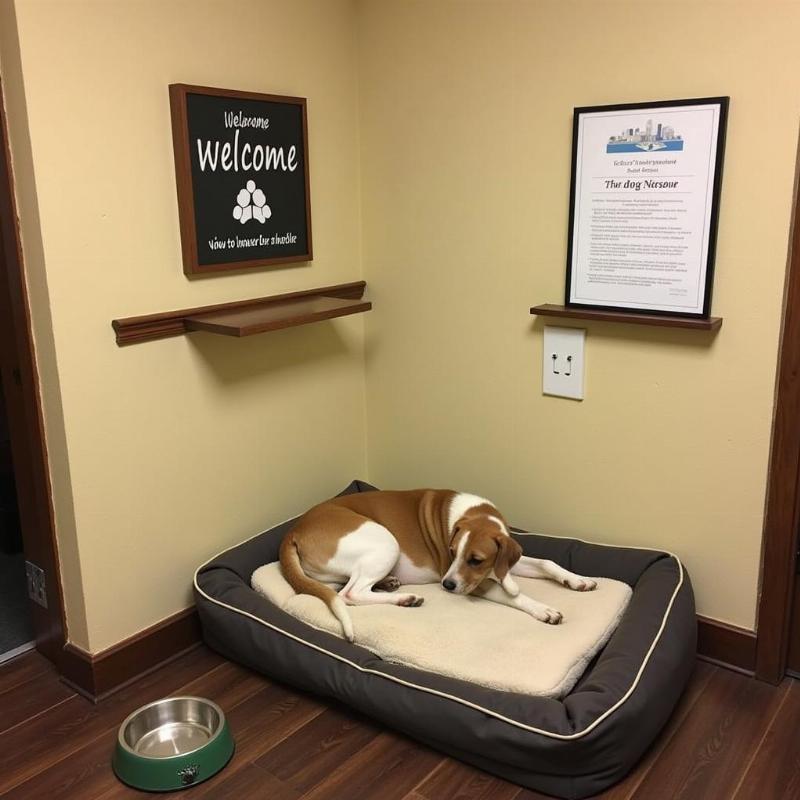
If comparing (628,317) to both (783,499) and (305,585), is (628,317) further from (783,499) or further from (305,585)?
(305,585)

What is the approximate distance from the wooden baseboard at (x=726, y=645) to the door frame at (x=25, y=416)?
1.97 metres

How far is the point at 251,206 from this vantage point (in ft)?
8.82

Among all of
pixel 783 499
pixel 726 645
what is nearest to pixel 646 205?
pixel 783 499

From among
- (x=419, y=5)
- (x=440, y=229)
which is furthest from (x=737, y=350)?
(x=419, y=5)

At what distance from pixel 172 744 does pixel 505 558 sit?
3.47ft

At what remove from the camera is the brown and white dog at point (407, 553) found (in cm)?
249

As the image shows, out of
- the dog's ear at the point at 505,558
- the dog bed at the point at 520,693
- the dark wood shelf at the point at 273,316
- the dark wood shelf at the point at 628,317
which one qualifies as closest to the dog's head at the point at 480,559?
the dog's ear at the point at 505,558

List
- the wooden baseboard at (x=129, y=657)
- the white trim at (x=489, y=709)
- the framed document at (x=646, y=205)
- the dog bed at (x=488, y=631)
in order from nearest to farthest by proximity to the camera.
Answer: the white trim at (x=489, y=709) → the dog bed at (x=488, y=631) → the framed document at (x=646, y=205) → the wooden baseboard at (x=129, y=657)

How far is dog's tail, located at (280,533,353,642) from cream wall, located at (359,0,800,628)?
0.70 meters

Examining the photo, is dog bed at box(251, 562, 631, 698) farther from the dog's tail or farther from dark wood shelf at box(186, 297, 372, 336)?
dark wood shelf at box(186, 297, 372, 336)

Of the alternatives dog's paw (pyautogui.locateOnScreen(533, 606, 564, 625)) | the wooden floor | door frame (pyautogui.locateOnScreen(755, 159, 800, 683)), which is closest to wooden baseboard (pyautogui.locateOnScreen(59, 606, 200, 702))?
the wooden floor

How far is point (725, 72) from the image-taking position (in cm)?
227

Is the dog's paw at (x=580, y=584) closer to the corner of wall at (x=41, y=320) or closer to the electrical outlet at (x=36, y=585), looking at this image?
the corner of wall at (x=41, y=320)

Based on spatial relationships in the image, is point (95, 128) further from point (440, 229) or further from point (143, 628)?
point (143, 628)
